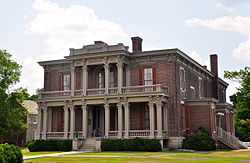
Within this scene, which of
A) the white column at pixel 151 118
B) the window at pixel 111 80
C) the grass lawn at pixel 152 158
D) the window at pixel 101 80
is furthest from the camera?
the window at pixel 101 80

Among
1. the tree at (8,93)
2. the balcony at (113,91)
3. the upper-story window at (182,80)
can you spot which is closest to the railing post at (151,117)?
the balcony at (113,91)

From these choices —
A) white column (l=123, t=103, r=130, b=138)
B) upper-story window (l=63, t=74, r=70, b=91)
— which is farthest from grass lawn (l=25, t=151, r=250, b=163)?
upper-story window (l=63, t=74, r=70, b=91)

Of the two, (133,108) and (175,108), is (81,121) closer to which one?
(133,108)

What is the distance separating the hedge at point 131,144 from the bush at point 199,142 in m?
4.05

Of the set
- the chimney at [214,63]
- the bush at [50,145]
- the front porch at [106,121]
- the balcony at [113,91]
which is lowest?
the bush at [50,145]

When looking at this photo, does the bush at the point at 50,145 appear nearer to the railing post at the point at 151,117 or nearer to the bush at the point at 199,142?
the railing post at the point at 151,117

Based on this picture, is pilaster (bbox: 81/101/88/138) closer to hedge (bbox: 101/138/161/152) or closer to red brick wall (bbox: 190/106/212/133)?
hedge (bbox: 101/138/161/152)

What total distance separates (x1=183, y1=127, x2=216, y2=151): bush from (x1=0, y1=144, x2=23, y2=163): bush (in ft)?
64.3

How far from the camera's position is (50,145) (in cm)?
3631

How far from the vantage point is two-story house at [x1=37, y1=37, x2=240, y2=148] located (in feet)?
113

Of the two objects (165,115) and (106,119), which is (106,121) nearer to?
(106,119)

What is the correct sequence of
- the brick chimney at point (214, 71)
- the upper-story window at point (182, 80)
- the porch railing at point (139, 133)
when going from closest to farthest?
the porch railing at point (139, 133) → the upper-story window at point (182, 80) → the brick chimney at point (214, 71)

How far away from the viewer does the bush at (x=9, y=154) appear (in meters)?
17.2

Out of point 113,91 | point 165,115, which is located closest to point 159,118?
point 165,115
